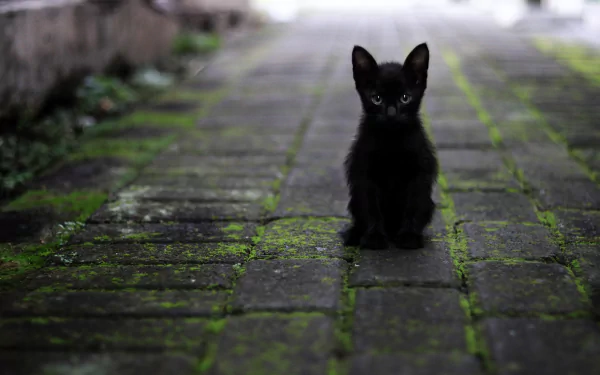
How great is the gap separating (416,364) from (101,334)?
0.99 m

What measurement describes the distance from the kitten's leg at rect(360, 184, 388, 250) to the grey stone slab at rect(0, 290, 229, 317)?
0.68m

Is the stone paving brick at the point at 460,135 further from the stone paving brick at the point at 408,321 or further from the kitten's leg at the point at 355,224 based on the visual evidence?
the stone paving brick at the point at 408,321

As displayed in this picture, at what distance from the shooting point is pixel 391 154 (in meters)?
2.56

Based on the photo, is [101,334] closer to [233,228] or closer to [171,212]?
[233,228]

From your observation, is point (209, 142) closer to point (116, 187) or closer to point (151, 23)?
point (116, 187)

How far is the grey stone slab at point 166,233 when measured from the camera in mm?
2801

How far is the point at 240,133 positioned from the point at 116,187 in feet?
4.41

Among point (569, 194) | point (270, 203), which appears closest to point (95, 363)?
point (270, 203)

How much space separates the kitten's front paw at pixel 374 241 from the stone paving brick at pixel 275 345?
2.00 feet

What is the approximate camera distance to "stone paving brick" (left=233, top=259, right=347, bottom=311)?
→ 7.07 feet

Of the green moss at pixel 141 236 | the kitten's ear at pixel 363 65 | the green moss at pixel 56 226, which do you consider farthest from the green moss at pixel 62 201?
the kitten's ear at pixel 363 65

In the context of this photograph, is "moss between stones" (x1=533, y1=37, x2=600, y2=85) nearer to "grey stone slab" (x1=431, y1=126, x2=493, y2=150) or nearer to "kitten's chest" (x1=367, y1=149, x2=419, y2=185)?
"grey stone slab" (x1=431, y1=126, x2=493, y2=150)

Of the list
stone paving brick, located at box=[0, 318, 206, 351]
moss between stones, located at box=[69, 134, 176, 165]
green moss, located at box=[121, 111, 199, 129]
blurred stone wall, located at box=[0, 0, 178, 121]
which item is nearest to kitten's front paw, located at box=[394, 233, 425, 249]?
stone paving brick, located at box=[0, 318, 206, 351]

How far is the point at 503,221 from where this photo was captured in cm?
291
